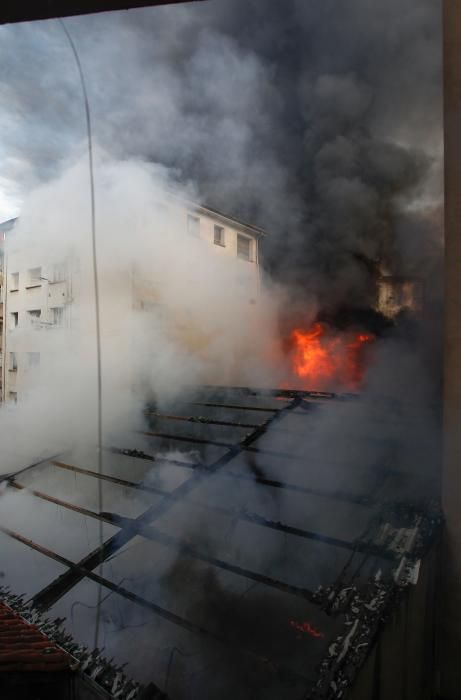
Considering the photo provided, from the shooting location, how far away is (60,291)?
1293cm

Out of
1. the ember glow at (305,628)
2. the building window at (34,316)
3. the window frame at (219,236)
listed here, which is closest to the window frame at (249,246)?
the window frame at (219,236)

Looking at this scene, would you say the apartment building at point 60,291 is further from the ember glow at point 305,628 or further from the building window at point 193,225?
the ember glow at point 305,628

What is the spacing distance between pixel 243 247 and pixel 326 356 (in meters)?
5.39

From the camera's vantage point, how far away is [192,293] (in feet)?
38.5

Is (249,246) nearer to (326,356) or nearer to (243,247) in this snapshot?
(243,247)

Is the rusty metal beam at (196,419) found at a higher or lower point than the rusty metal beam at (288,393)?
lower

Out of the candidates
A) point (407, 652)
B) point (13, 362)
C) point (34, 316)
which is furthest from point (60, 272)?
point (407, 652)

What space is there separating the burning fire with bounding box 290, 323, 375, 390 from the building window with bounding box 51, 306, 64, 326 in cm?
824

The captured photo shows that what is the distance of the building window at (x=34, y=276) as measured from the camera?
1437 centimetres

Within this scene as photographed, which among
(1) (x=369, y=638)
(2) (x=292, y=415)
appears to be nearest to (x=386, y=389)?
(2) (x=292, y=415)

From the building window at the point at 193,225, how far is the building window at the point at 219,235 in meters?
1.38

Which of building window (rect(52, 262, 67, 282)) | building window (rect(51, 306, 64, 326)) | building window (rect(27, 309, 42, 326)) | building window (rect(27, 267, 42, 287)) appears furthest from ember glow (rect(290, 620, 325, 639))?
building window (rect(27, 309, 42, 326))

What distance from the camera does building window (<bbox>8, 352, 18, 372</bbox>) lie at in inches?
616

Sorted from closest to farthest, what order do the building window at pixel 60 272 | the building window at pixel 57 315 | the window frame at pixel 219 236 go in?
the building window at pixel 60 272
the building window at pixel 57 315
the window frame at pixel 219 236
